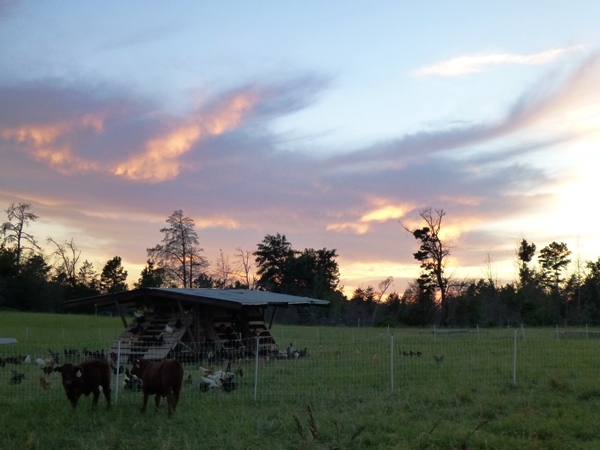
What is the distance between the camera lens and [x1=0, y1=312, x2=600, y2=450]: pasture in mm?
8664

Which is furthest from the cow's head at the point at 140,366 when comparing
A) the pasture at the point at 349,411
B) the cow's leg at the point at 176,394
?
the cow's leg at the point at 176,394

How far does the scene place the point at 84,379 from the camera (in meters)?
11.7

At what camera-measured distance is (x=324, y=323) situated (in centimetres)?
5816

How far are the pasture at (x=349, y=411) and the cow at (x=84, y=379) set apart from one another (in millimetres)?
295

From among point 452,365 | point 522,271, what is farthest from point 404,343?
point 522,271

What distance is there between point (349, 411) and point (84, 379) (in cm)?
500

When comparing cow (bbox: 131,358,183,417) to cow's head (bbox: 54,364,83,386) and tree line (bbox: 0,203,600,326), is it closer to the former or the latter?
cow's head (bbox: 54,364,83,386)

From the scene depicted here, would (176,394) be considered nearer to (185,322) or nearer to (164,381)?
(164,381)

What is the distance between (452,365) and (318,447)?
992 centimetres

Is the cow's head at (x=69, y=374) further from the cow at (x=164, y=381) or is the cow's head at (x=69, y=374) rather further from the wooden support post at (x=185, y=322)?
the wooden support post at (x=185, y=322)

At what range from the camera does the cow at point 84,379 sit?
37.7 feet

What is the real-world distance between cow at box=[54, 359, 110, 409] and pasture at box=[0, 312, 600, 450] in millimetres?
295

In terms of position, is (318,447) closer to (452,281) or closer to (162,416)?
(162,416)

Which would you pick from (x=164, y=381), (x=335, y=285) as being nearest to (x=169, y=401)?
(x=164, y=381)
